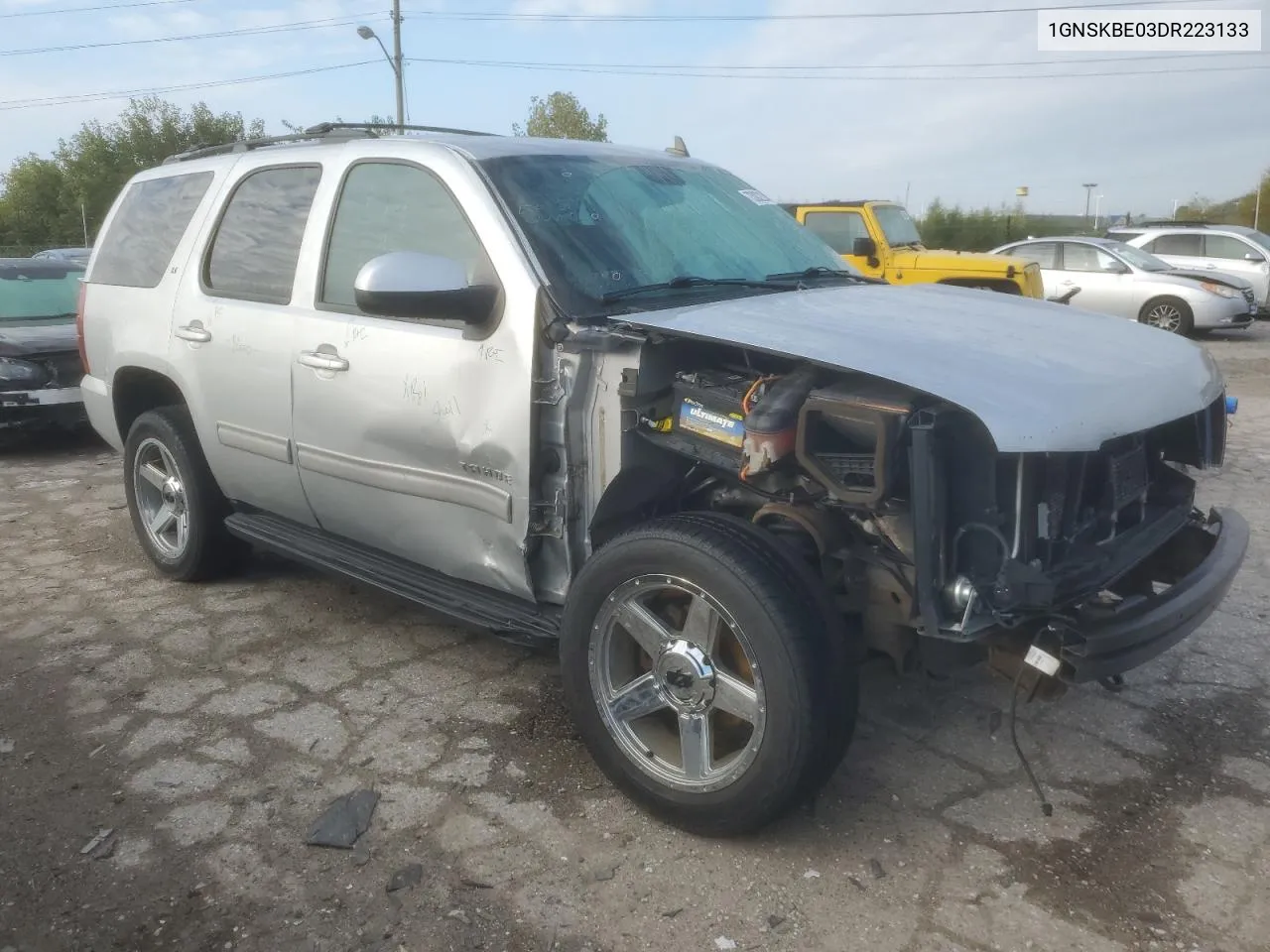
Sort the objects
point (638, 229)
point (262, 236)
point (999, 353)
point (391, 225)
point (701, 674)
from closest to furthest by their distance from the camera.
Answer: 1. point (999, 353)
2. point (701, 674)
3. point (638, 229)
4. point (391, 225)
5. point (262, 236)

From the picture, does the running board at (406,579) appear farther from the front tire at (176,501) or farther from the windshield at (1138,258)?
the windshield at (1138,258)

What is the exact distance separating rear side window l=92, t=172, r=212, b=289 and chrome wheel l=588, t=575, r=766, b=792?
2870mm

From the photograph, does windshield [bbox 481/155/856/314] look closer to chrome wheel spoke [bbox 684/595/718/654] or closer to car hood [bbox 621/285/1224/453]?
car hood [bbox 621/285/1224/453]

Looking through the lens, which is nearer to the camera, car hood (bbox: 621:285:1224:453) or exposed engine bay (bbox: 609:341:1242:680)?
car hood (bbox: 621:285:1224:453)

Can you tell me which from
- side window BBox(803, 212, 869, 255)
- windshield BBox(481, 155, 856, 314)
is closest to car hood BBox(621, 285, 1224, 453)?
windshield BBox(481, 155, 856, 314)

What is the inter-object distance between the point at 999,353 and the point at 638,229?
1322 mm

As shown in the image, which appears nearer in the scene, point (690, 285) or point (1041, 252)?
point (690, 285)

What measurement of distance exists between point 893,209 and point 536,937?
1134 cm

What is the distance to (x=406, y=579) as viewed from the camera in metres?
3.60

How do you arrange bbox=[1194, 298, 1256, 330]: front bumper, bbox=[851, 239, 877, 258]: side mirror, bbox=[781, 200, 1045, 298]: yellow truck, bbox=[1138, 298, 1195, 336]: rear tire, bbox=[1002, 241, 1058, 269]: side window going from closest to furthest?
bbox=[851, 239, 877, 258]: side mirror → bbox=[781, 200, 1045, 298]: yellow truck → bbox=[1194, 298, 1256, 330]: front bumper → bbox=[1138, 298, 1195, 336]: rear tire → bbox=[1002, 241, 1058, 269]: side window

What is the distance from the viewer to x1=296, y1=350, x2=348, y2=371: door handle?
11.7 ft

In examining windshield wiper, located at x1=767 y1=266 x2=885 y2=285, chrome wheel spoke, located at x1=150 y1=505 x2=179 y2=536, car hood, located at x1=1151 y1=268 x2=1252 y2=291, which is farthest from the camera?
car hood, located at x1=1151 y1=268 x2=1252 y2=291

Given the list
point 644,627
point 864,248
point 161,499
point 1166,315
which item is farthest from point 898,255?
point 644,627

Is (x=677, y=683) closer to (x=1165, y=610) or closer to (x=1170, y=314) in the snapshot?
(x=1165, y=610)
